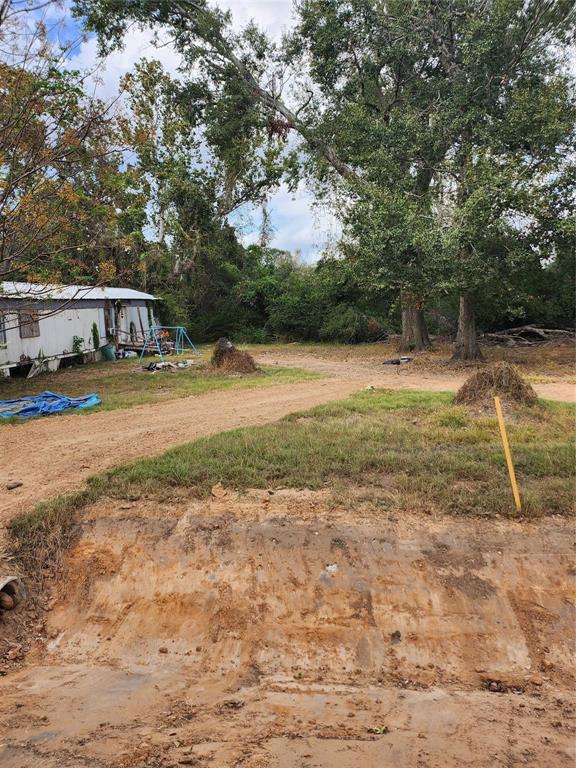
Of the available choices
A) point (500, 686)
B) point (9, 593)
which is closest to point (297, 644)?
point (500, 686)

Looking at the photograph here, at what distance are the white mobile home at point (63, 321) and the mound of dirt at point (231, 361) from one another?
404 cm

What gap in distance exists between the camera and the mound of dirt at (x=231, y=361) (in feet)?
48.3

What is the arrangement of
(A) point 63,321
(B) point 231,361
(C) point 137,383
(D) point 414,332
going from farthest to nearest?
(D) point 414,332, (A) point 63,321, (B) point 231,361, (C) point 137,383

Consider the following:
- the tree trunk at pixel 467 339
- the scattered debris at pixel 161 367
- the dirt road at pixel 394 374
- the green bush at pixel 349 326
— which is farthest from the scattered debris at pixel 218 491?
the green bush at pixel 349 326

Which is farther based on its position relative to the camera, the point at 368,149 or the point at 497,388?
the point at 368,149

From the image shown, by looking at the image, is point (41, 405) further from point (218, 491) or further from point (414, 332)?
point (414, 332)

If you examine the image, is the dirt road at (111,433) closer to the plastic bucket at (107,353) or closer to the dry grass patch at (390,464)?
the dry grass patch at (390,464)

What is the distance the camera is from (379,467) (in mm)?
6129

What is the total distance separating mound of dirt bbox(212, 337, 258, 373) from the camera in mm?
14727

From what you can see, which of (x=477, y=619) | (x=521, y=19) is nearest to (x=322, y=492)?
(x=477, y=619)

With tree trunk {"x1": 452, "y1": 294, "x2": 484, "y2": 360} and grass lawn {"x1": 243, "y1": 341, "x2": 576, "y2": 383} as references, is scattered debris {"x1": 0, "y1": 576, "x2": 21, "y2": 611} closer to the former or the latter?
grass lawn {"x1": 243, "y1": 341, "x2": 576, "y2": 383}

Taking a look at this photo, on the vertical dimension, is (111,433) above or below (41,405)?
below

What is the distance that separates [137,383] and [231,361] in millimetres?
2705

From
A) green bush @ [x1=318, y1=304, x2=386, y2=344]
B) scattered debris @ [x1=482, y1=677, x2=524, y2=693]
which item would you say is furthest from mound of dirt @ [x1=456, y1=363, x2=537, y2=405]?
green bush @ [x1=318, y1=304, x2=386, y2=344]
